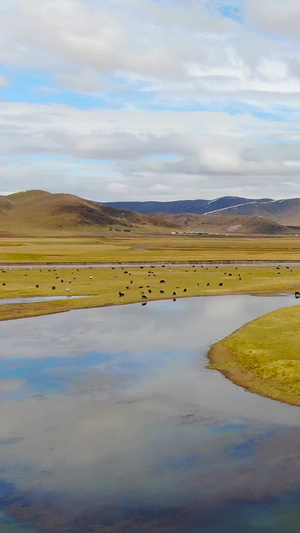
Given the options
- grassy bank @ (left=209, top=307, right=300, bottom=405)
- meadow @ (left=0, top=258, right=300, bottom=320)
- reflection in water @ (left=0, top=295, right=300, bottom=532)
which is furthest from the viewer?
meadow @ (left=0, top=258, right=300, bottom=320)

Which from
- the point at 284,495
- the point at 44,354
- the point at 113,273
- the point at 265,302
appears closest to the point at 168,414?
the point at 284,495

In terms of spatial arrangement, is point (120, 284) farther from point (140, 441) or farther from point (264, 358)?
point (140, 441)

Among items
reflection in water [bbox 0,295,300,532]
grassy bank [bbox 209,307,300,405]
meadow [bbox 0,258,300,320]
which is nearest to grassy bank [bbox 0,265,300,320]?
meadow [bbox 0,258,300,320]

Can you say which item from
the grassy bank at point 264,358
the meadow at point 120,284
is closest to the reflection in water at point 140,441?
the grassy bank at point 264,358

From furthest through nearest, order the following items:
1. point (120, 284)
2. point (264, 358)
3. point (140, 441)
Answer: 1. point (120, 284)
2. point (264, 358)
3. point (140, 441)

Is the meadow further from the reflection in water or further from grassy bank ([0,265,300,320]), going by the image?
the reflection in water

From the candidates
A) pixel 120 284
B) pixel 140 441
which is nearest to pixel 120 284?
pixel 120 284

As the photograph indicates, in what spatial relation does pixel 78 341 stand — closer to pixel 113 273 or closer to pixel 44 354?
pixel 44 354
